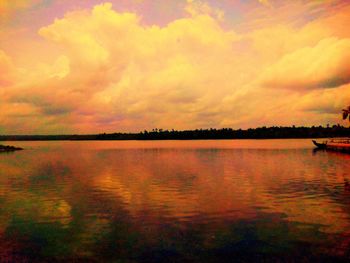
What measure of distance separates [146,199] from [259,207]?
397 inches

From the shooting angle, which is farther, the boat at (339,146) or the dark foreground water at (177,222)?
the boat at (339,146)

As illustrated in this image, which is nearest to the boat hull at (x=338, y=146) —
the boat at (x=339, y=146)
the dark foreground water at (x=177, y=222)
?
the boat at (x=339, y=146)

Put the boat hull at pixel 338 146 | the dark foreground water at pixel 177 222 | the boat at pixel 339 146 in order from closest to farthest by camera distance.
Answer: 1. the dark foreground water at pixel 177 222
2. the boat hull at pixel 338 146
3. the boat at pixel 339 146

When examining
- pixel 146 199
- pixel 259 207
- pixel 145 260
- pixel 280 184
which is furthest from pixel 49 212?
pixel 280 184

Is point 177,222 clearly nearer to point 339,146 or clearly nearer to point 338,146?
point 339,146

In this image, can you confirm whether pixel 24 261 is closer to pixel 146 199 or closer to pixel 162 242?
pixel 162 242

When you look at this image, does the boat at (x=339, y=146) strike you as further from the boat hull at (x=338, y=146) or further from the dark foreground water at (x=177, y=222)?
the dark foreground water at (x=177, y=222)

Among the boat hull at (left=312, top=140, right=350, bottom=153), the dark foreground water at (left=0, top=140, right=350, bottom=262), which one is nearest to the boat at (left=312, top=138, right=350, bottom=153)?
the boat hull at (left=312, top=140, right=350, bottom=153)

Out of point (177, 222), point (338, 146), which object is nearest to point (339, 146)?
point (338, 146)

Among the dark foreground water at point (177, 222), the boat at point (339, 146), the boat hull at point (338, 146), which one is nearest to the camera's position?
the dark foreground water at point (177, 222)

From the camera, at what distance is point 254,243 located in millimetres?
19078

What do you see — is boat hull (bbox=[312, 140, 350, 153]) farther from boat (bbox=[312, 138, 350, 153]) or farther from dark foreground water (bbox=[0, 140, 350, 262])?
dark foreground water (bbox=[0, 140, 350, 262])

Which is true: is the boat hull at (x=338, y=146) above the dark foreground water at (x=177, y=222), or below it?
above

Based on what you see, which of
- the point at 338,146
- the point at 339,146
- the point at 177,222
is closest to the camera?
the point at 177,222
